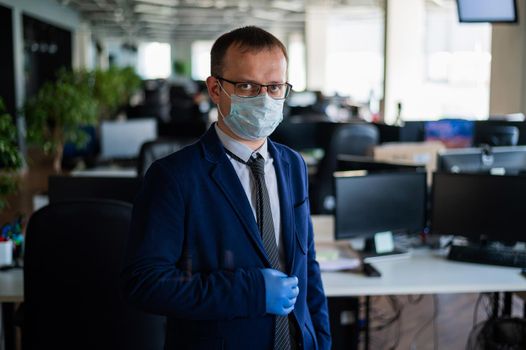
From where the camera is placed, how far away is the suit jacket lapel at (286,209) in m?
1.67

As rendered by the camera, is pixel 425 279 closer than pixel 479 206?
Yes

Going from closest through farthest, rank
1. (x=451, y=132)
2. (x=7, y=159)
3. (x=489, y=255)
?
(x=7, y=159) < (x=489, y=255) < (x=451, y=132)

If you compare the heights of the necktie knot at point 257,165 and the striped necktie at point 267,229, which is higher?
the necktie knot at point 257,165

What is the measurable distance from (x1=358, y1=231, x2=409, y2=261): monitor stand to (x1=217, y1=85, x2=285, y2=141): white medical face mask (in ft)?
5.53

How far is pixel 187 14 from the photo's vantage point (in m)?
21.1

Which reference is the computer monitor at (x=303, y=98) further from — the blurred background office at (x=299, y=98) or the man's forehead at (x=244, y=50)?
the man's forehead at (x=244, y=50)

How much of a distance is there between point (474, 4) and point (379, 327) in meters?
2.84

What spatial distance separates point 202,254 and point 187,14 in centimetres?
2037

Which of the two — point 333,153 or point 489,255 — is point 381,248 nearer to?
point 489,255

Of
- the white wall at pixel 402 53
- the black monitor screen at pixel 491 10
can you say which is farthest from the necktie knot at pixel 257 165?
the white wall at pixel 402 53

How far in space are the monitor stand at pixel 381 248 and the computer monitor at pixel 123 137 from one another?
3.45 metres

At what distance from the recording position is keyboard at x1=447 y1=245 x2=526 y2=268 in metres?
3.11

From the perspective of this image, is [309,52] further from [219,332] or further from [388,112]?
[219,332]

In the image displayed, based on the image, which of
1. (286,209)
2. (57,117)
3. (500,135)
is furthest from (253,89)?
(57,117)
